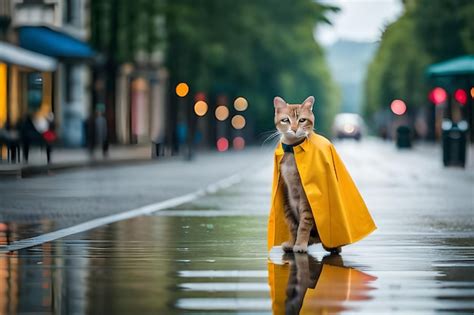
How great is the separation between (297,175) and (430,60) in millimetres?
64901

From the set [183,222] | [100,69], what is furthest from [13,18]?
[183,222]

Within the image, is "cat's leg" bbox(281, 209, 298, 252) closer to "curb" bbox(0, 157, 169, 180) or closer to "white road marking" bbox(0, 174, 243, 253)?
"white road marking" bbox(0, 174, 243, 253)

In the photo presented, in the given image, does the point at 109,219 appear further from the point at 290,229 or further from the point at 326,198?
the point at 326,198

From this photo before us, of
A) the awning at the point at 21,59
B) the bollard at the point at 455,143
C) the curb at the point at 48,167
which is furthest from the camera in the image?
the awning at the point at 21,59

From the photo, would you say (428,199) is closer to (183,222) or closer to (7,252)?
(183,222)

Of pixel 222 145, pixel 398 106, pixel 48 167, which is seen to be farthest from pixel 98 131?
pixel 398 106

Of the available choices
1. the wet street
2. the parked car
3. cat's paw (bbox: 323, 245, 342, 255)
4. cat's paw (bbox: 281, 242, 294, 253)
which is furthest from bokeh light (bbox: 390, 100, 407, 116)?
cat's paw (bbox: 281, 242, 294, 253)

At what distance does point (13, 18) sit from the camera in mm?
52719

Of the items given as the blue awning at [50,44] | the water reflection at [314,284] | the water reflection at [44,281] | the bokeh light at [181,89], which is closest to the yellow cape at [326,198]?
the water reflection at [314,284]

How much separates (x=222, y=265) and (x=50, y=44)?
47857 mm

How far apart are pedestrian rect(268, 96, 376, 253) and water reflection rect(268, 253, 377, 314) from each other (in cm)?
23

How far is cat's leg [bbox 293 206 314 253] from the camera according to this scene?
1231cm

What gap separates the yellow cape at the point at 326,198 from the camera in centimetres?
1228

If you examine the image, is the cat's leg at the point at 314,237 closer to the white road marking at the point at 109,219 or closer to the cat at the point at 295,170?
the cat at the point at 295,170
